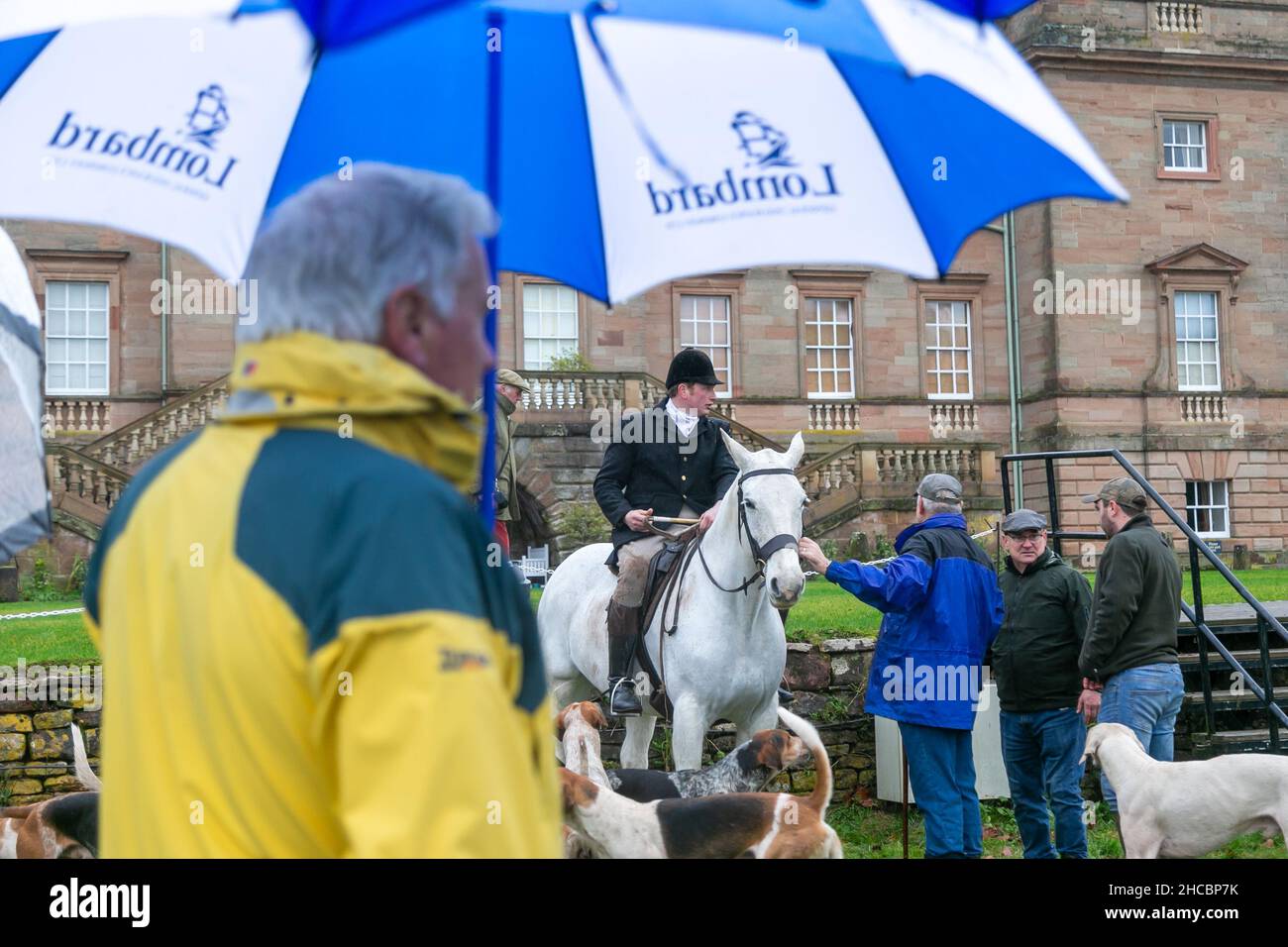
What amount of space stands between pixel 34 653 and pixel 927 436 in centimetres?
2767

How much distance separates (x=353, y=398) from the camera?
5.77 feet

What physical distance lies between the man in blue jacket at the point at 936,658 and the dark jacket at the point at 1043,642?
441 millimetres

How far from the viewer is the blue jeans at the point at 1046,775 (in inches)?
319

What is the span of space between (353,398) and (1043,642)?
723 centimetres

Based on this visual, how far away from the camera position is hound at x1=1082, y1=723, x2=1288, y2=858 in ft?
23.6

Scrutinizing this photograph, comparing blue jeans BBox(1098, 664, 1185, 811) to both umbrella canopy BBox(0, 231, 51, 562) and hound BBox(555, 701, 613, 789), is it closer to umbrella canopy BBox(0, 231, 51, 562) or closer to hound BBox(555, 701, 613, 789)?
hound BBox(555, 701, 613, 789)

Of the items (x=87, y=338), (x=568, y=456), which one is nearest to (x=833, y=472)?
(x=568, y=456)

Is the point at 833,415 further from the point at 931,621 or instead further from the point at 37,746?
Result: the point at 37,746

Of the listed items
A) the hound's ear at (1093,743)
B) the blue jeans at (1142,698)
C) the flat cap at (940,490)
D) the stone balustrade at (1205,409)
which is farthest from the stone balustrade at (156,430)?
the stone balustrade at (1205,409)

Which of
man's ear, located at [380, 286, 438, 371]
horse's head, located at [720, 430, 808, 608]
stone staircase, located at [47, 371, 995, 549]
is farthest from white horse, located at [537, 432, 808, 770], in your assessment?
stone staircase, located at [47, 371, 995, 549]

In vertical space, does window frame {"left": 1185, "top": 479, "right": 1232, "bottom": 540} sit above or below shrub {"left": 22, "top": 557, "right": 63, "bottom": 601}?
above

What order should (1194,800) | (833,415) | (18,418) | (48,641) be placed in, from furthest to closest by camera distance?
(833,415) < (48,641) < (1194,800) < (18,418)

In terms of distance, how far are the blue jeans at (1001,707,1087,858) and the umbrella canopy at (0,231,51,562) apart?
6160 millimetres
